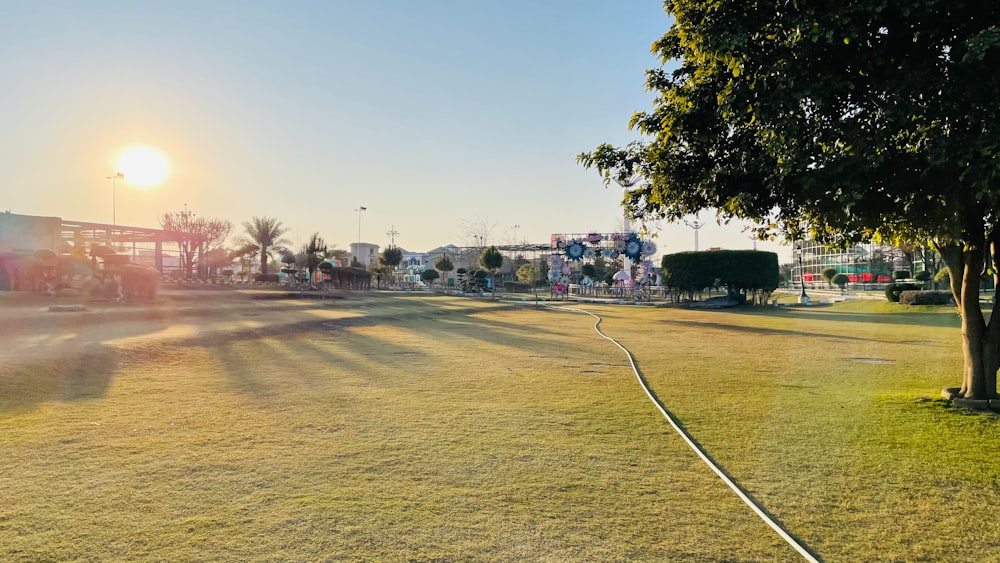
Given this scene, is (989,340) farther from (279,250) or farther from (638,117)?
(279,250)

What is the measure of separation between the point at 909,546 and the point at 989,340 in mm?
5280

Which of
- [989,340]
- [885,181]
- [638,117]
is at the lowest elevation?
[989,340]

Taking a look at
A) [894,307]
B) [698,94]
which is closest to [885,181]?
[698,94]

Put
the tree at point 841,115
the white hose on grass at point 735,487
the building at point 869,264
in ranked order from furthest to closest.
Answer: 1. the building at point 869,264
2. the tree at point 841,115
3. the white hose on grass at point 735,487

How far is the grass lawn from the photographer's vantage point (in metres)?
3.74

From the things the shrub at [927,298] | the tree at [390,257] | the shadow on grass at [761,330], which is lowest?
the shadow on grass at [761,330]

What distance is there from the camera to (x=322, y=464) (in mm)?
5207

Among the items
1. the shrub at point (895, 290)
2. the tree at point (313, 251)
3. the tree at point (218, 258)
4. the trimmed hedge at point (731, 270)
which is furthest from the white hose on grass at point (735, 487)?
the tree at point (218, 258)

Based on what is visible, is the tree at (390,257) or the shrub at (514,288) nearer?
the shrub at (514,288)

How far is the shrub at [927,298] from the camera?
93.6 feet

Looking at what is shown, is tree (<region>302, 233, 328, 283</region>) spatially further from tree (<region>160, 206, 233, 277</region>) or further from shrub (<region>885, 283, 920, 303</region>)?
shrub (<region>885, 283, 920, 303</region>)

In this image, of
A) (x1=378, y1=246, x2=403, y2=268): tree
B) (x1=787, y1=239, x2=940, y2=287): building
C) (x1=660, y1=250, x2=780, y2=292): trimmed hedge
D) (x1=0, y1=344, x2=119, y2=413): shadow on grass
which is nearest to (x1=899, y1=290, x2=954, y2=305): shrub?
(x1=660, y1=250, x2=780, y2=292): trimmed hedge

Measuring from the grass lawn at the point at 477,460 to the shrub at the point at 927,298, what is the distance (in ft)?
67.5

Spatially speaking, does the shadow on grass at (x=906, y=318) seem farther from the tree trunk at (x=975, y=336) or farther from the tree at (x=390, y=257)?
the tree at (x=390, y=257)
